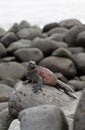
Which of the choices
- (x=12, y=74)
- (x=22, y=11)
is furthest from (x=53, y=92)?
(x=22, y=11)

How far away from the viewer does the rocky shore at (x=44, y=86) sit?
4449 mm

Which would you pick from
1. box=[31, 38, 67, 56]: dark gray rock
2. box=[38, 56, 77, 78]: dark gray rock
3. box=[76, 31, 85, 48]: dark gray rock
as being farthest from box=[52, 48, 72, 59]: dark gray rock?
box=[76, 31, 85, 48]: dark gray rock

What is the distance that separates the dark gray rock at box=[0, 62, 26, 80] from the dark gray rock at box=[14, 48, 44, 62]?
83 cm

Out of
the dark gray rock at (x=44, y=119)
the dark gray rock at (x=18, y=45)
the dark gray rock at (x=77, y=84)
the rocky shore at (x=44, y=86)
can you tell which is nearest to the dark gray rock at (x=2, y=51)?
the rocky shore at (x=44, y=86)

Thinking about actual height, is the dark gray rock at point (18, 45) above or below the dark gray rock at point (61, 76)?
below

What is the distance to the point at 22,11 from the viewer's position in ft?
81.1

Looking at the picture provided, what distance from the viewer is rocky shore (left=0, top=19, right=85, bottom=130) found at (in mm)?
4449

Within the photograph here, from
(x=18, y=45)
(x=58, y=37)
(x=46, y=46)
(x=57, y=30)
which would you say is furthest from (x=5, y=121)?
(x=57, y=30)

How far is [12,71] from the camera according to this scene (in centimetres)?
1014

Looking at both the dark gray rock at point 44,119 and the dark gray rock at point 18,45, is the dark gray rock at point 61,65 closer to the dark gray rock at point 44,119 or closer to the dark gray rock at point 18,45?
the dark gray rock at point 18,45

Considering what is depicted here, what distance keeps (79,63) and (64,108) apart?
5.88 m

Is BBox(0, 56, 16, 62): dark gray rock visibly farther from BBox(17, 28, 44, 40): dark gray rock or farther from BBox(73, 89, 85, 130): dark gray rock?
BBox(73, 89, 85, 130): dark gray rock

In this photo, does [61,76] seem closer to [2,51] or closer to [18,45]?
[2,51]

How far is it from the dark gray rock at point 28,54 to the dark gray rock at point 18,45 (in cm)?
75
